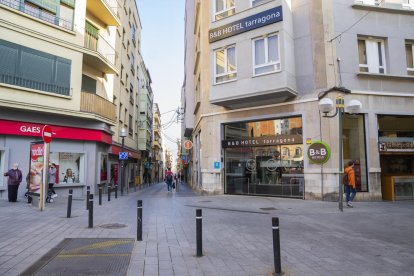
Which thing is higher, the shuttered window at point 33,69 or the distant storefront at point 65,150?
the shuttered window at point 33,69

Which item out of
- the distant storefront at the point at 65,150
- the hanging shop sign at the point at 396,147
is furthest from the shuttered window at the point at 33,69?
the hanging shop sign at the point at 396,147

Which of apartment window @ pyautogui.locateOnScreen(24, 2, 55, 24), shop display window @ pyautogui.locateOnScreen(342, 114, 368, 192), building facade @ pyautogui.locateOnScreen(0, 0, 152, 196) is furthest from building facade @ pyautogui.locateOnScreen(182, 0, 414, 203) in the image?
apartment window @ pyautogui.locateOnScreen(24, 2, 55, 24)

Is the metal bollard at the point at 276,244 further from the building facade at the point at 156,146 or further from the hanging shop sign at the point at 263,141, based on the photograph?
the building facade at the point at 156,146

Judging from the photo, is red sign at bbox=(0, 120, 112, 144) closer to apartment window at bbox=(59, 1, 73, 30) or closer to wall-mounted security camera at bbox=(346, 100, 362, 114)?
apartment window at bbox=(59, 1, 73, 30)

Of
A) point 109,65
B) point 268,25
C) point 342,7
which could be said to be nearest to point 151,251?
point 268,25

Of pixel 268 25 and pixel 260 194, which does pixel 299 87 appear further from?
pixel 260 194

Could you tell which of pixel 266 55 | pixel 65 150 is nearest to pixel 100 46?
pixel 65 150

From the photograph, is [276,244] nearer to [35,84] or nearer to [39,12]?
[35,84]

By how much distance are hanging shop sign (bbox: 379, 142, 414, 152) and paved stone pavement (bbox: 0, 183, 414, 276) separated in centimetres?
341

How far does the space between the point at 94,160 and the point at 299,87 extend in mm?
12259

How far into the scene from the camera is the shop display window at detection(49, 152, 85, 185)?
17.7 metres

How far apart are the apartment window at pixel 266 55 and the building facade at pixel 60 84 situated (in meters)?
9.28

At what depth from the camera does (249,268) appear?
521 centimetres

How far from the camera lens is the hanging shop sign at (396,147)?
14.7 metres
